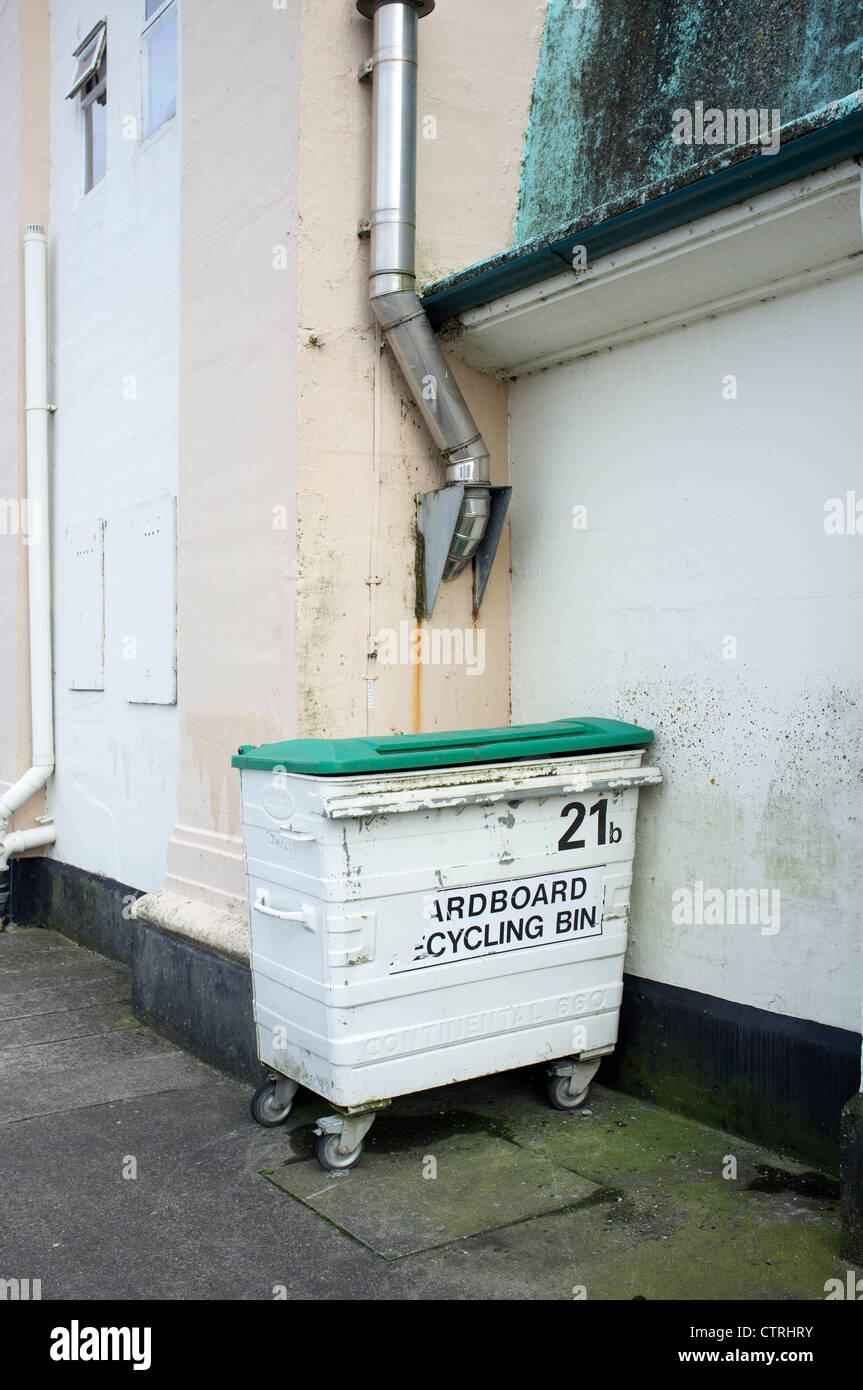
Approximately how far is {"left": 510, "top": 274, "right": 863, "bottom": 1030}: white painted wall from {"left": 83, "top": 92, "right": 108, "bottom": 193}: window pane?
4128 millimetres

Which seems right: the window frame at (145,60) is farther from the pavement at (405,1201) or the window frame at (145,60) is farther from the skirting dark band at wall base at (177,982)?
the pavement at (405,1201)

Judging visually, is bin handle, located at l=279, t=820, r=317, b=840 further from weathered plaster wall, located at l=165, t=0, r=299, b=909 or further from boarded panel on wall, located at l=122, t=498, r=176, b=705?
boarded panel on wall, located at l=122, t=498, r=176, b=705

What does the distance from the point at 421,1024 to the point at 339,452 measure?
90.6 inches

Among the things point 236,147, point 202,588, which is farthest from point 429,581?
point 236,147

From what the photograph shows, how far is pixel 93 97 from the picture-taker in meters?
7.51

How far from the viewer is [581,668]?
191 inches

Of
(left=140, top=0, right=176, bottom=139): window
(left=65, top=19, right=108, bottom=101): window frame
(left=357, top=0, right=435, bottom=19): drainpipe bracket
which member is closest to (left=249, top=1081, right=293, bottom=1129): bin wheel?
(left=357, top=0, right=435, bottom=19): drainpipe bracket

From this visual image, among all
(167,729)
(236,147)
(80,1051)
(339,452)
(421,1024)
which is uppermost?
(236,147)

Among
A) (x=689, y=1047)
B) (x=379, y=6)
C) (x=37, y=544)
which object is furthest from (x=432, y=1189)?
(x=37, y=544)

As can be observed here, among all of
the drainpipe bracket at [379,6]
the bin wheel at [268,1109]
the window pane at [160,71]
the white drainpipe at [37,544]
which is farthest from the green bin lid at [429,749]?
the window pane at [160,71]

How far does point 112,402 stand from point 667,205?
13.7 ft

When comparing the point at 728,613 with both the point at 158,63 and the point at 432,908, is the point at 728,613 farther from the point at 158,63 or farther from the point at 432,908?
the point at 158,63
